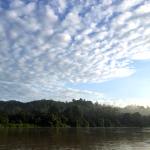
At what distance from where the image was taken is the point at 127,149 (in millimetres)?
71938

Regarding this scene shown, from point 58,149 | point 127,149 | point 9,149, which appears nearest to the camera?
point 9,149

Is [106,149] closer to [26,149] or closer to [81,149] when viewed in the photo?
[81,149]

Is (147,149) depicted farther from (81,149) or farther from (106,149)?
(81,149)

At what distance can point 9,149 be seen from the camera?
62875 mm

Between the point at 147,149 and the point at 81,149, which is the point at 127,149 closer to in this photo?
the point at 147,149

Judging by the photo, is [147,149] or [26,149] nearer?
[26,149]

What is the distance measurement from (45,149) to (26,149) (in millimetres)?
4003

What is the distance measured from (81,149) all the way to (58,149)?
4.81 metres

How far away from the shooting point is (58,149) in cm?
6725

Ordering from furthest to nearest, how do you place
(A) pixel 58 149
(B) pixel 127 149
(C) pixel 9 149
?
(B) pixel 127 149 → (A) pixel 58 149 → (C) pixel 9 149

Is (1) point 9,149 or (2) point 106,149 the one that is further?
(2) point 106,149

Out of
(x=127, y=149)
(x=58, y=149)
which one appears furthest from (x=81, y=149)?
(x=127, y=149)

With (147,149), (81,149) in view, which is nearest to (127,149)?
(147,149)

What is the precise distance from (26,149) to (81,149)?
11446 mm
